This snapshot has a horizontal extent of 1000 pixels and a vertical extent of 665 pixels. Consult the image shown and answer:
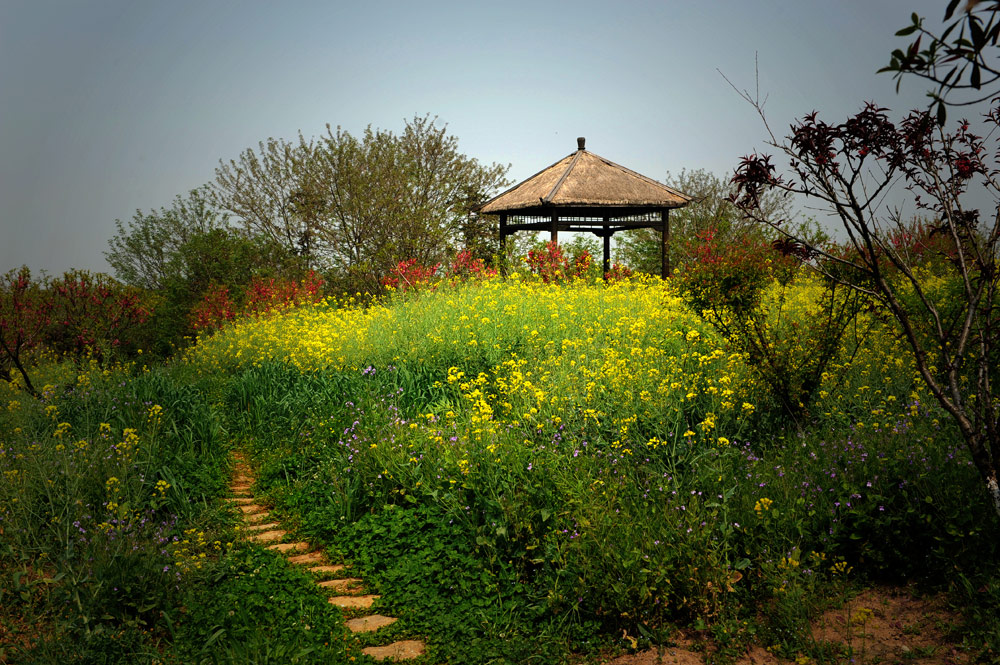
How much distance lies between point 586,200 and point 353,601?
1191 centimetres

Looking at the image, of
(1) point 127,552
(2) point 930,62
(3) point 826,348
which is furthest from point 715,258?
(1) point 127,552

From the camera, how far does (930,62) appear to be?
7.43ft

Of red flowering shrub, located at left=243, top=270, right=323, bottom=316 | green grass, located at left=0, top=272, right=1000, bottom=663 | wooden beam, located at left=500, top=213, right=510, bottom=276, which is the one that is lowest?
green grass, located at left=0, top=272, right=1000, bottom=663

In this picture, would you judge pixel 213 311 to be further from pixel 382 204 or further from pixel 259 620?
pixel 259 620

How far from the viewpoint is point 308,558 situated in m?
4.60

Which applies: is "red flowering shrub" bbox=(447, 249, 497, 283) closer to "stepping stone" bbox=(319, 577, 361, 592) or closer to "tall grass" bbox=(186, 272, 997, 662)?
"tall grass" bbox=(186, 272, 997, 662)

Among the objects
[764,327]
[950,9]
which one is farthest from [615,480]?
[950,9]

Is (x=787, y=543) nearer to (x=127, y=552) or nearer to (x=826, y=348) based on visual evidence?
(x=826, y=348)

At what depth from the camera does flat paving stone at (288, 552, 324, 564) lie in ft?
14.9

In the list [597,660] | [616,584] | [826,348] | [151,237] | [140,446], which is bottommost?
[597,660]

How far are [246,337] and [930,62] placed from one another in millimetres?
10575

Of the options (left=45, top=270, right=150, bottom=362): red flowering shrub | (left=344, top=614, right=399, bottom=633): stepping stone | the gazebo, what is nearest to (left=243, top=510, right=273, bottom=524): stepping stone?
(left=344, top=614, right=399, bottom=633): stepping stone

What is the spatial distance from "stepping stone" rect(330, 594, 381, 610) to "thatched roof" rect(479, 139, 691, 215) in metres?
11.2

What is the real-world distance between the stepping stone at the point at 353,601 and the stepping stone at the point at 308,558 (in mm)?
549
